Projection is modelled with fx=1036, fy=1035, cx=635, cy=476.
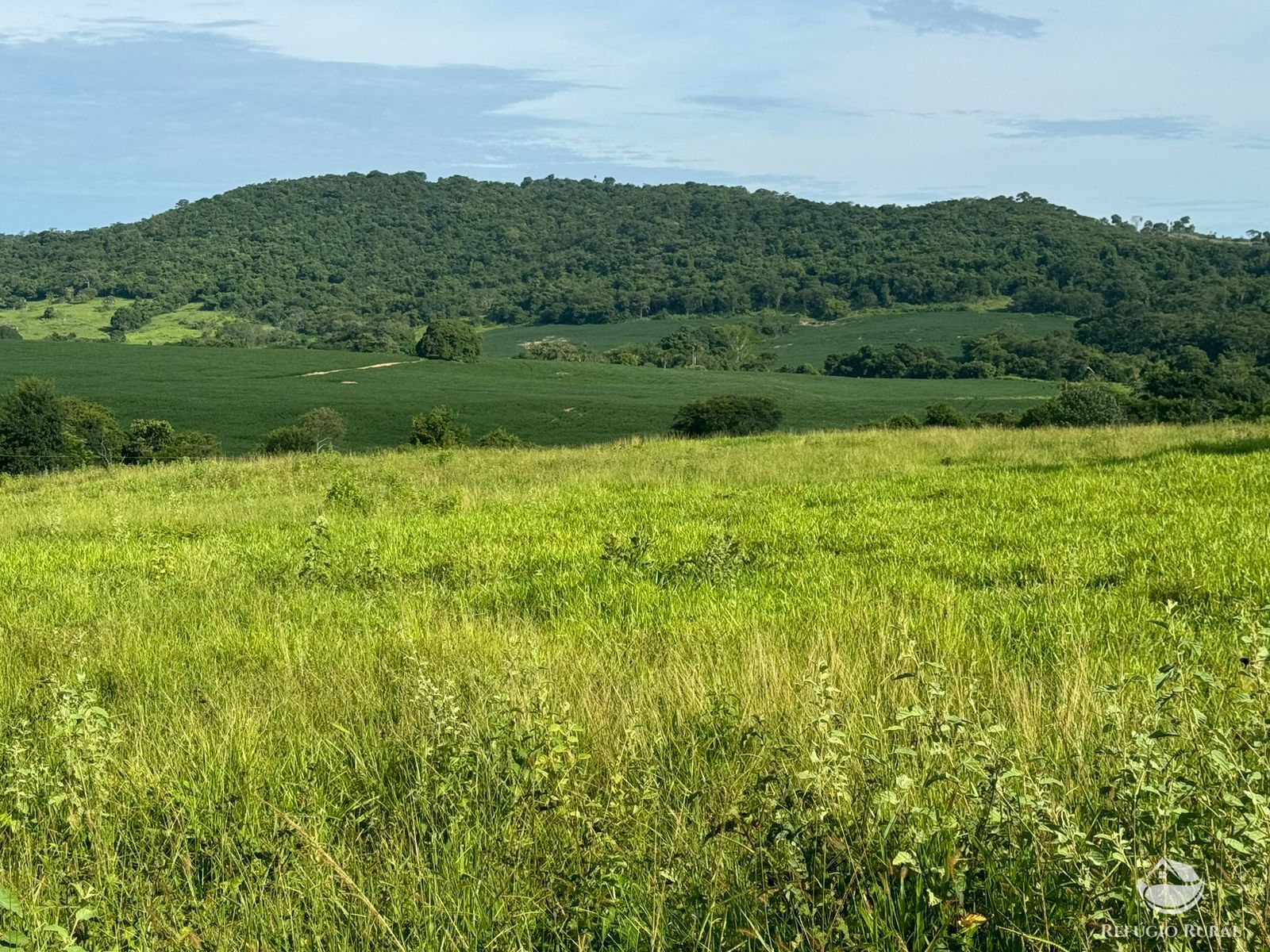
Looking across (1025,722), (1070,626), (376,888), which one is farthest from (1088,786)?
(1070,626)

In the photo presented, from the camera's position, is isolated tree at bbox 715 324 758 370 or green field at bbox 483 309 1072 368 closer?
green field at bbox 483 309 1072 368

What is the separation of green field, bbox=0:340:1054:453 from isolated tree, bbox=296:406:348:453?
184 cm

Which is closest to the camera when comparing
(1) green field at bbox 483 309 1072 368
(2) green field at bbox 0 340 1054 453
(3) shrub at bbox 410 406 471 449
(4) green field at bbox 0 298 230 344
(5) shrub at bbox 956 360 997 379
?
(3) shrub at bbox 410 406 471 449

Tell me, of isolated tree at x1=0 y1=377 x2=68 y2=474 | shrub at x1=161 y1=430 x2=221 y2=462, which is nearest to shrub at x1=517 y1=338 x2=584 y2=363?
shrub at x1=161 y1=430 x2=221 y2=462

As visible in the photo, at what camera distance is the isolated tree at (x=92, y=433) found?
7281 cm

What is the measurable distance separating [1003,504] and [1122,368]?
128106 millimetres

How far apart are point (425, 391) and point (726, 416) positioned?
43903 millimetres

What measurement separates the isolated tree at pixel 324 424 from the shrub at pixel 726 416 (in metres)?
31.1

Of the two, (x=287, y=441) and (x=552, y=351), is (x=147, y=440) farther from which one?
(x=552, y=351)

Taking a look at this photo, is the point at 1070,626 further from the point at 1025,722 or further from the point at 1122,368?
the point at 1122,368

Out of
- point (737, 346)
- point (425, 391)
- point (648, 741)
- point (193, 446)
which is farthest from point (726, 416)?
point (737, 346)

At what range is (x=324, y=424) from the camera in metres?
92.4

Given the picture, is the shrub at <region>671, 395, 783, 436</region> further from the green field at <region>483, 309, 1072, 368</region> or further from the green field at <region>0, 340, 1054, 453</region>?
the green field at <region>483, 309, 1072, 368</region>

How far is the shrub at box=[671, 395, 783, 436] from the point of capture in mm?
79688
